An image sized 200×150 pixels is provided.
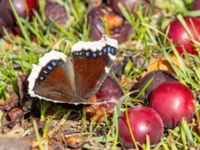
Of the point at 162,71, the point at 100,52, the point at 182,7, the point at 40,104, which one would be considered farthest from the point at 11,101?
the point at 182,7

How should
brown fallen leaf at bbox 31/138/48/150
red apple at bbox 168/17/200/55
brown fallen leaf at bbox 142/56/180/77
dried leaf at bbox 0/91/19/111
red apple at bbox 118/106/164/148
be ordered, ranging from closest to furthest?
red apple at bbox 118/106/164/148, brown fallen leaf at bbox 31/138/48/150, dried leaf at bbox 0/91/19/111, brown fallen leaf at bbox 142/56/180/77, red apple at bbox 168/17/200/55

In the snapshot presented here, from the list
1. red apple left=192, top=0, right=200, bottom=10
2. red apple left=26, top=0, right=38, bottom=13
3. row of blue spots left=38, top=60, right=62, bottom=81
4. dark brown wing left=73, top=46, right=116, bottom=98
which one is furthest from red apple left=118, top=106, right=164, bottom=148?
red apple left=26, top=0, right=38, bottom=13

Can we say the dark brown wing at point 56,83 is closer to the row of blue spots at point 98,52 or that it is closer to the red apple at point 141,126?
the row of blue spots at point 98,52

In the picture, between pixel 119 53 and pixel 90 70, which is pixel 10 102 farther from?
pixel 119 53

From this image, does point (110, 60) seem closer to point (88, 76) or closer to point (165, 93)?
point (88, 76)

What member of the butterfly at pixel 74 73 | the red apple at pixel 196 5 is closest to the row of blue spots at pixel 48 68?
the butterfly at pixel 74 73

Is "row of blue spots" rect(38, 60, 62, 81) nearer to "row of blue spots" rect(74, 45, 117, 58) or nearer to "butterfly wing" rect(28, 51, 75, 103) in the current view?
"butterfly wing" rect(28, 51, 75, 103)

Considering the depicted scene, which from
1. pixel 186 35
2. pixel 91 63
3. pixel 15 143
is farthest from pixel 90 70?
pixel 186 35
